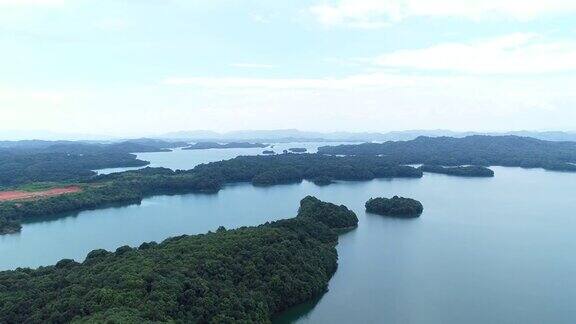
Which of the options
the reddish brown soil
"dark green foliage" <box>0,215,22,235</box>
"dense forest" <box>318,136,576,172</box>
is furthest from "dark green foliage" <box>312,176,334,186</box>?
"dark green foliage" <box>0,215,22,235</box>

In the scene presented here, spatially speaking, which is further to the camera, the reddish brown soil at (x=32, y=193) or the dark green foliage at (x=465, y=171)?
the dark green foliage at (x=465, y=171)

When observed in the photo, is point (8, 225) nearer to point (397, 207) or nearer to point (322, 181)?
point (397, 207)

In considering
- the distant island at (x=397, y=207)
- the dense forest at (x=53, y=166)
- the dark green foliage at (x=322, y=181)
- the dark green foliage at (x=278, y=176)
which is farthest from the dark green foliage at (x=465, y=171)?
the dense forest at (x=53, y=166)

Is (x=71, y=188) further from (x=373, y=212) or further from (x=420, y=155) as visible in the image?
(x=420, y=155)

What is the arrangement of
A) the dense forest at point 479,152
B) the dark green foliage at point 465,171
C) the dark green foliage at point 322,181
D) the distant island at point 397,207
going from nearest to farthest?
the distant island at point 397,207, the dark green foliage at point 322,181, the dark green foliage at point 465,171, the dense forest at point 479,152

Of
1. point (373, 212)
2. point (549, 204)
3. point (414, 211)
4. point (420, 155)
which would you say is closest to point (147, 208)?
point (373, 212)

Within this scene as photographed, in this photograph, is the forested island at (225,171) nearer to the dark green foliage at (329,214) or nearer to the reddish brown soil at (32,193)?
the reddish brown soil at (32,193)

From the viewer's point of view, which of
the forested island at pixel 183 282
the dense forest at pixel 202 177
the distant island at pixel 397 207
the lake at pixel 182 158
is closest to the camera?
the forested island at pixel 183 282
